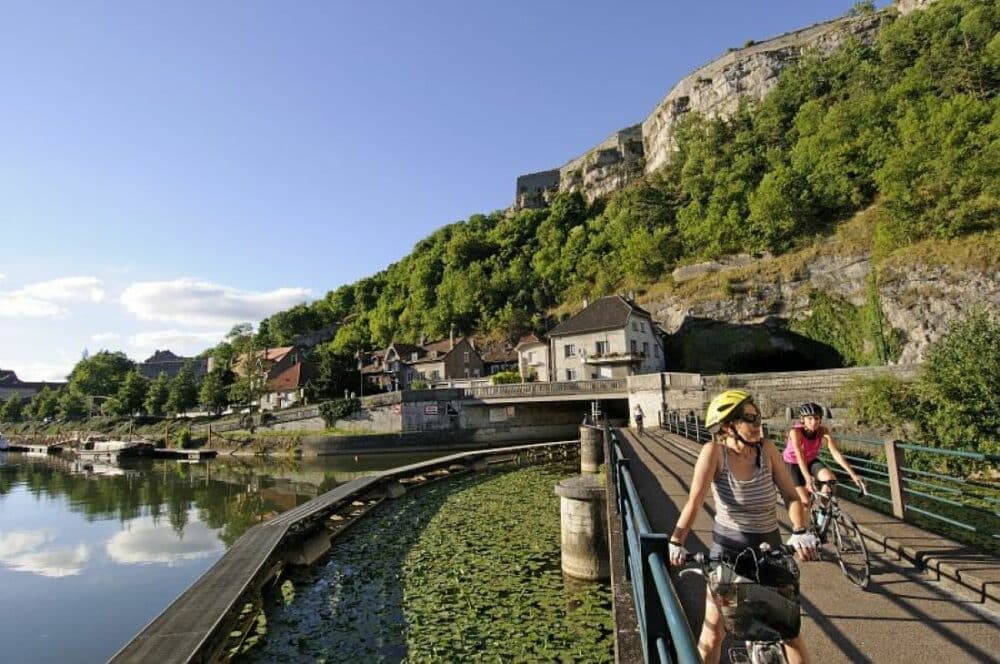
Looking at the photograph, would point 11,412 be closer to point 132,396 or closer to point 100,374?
point 100,374

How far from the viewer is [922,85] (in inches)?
2108

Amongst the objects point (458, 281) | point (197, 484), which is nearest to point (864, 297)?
point (197, 484)

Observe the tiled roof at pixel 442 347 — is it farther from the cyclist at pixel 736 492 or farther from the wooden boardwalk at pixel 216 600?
the cyclist at pixel 736 492

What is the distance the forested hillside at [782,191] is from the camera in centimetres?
4253

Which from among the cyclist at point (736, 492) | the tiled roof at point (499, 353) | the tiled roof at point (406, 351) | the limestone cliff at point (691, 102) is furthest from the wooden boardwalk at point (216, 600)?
the limestone cliff at point (691, 102)

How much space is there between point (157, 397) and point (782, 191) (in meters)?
77.2

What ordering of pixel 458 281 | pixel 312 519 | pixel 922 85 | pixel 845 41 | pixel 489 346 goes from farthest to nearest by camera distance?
pixel 458 281 → pixel 489 346 → pixel 845 41 → pixel 922 85 → pixel 312 519

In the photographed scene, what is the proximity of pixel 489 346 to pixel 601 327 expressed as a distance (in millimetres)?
29375

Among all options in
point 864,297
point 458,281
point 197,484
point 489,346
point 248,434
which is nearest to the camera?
point 197,484

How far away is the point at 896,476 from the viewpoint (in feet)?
27.3

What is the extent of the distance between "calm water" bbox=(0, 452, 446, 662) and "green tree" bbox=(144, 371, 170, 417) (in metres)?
31.8

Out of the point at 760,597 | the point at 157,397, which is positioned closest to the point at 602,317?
the point at 760,597

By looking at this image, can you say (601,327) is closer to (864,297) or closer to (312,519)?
(864,297)

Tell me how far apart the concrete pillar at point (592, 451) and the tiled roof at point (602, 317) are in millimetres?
25371
